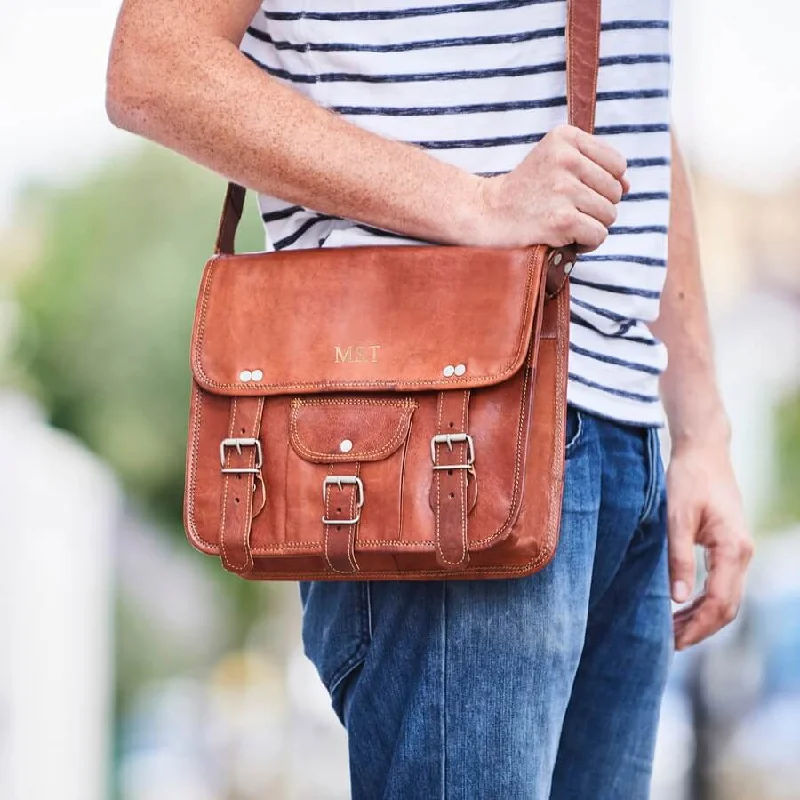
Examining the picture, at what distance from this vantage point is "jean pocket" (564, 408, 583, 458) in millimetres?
950

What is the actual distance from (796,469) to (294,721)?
2.64 meters

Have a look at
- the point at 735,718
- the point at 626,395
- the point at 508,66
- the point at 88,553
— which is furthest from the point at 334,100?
the point at 88,553

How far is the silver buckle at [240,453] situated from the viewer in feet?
3.07

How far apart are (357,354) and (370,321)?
0.03 m

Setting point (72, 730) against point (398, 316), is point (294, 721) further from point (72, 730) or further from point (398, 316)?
point (398, 316)

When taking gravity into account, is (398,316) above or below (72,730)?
above

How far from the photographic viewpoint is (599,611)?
1087mm

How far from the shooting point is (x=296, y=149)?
0.94 metres

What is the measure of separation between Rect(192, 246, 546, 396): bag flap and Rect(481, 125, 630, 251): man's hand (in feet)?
0.09

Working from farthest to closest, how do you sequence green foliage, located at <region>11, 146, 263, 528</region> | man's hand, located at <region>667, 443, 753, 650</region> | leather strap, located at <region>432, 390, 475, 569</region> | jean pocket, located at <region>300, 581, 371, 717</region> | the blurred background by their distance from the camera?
green foliage, located at <region>11, 146, 263, 528</region>, the blurred background, man's hand, located at <region>667, 443, 753, 650</region>, jean pocket, located at <region>300, 581, 371, 717</region>, leather strap, located at <region>432, 390, 475, 569</region>

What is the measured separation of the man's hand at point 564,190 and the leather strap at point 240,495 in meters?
0.28

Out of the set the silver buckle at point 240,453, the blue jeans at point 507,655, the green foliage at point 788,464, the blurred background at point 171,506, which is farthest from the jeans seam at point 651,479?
the green foliage at point 788,464

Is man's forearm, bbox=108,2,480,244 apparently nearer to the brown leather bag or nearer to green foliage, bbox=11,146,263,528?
the brown leather bag

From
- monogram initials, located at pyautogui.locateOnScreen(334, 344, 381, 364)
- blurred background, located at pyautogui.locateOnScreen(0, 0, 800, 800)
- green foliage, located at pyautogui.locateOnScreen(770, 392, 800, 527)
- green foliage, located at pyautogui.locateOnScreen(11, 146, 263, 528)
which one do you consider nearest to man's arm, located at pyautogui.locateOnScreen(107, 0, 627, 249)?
monogram initials, located at pyautogui.locateOnScreen(334, 344, 381, 364)
